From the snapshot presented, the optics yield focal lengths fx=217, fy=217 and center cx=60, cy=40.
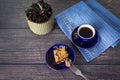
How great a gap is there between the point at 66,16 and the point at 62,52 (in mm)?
163

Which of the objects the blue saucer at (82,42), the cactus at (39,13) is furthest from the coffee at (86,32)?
the cactus at (39,13)

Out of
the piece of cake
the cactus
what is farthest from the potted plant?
the piece of cake

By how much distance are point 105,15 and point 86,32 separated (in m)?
0.13

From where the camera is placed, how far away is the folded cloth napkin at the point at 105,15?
786mm

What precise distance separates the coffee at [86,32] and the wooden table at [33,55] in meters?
0.06

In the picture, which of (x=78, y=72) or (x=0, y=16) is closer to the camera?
(x=78, y=72)

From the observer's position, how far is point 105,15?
812mm

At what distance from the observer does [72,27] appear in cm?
79

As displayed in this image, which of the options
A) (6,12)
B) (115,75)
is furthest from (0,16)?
(115,75)

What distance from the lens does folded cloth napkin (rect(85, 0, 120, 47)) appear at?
30.9 inches

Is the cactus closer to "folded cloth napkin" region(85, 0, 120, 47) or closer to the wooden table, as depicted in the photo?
the wooden table

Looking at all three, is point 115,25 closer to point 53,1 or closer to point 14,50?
point 53,1

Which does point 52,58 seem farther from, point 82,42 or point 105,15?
point 105,15

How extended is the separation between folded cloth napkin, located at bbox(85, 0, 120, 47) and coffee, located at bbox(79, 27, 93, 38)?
91mm
